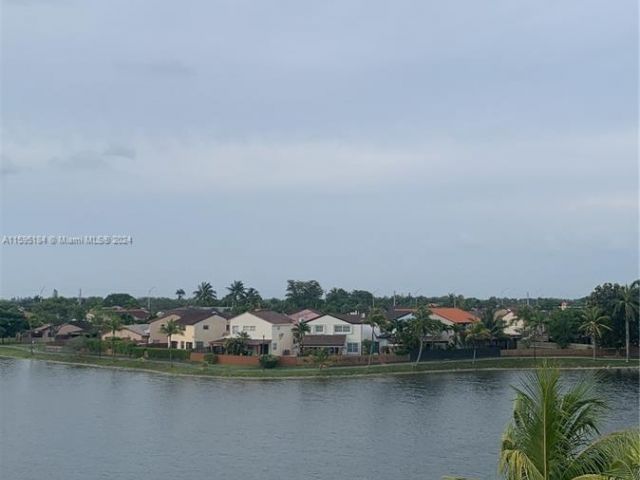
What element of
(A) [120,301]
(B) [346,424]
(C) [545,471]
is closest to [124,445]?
(B) [346,424]

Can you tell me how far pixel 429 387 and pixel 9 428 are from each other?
26.4 metres

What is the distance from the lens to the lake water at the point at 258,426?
88.8ft

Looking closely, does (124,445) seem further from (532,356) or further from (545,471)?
(532,356)

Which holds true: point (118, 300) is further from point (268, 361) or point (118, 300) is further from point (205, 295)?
point (268, 361)

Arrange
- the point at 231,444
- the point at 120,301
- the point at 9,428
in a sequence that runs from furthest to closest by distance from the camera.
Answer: the point at 120,301 < the point at 9,428 < the point at 231,444

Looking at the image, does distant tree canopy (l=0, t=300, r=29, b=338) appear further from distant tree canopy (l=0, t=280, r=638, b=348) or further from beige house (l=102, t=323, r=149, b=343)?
beige house (l=102, t=323, r=149, b=343)

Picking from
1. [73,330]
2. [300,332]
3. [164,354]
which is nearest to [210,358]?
[164,354]

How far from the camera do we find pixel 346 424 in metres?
35.1

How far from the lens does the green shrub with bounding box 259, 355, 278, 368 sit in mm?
54125

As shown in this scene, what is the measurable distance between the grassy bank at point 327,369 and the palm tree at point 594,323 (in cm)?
221

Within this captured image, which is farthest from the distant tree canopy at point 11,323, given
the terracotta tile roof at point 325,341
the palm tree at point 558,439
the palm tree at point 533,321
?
the palm tree at point 558,439

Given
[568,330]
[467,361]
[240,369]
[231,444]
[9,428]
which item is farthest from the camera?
[568,330]

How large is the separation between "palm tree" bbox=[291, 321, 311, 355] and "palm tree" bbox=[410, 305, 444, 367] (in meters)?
9.21

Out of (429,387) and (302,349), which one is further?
(302,349)
